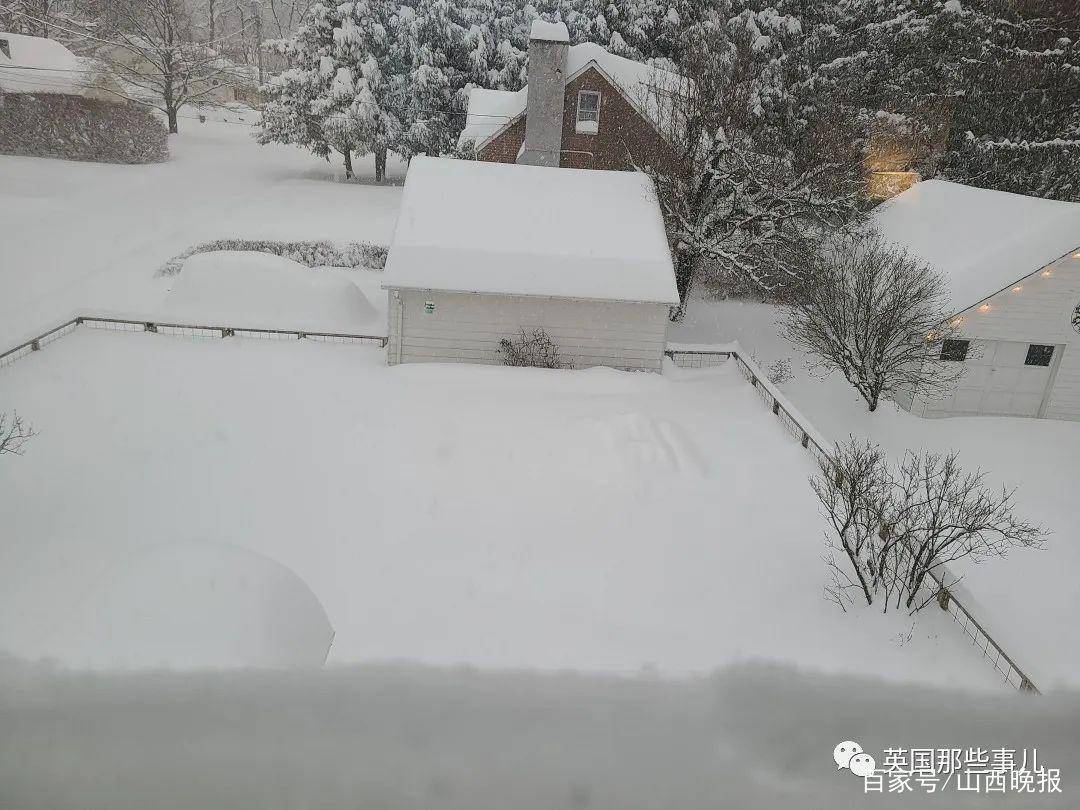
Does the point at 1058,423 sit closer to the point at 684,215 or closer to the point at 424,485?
the point at 684,215

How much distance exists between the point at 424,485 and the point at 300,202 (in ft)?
82.3

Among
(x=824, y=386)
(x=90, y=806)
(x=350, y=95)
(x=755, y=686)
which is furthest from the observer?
(x=350, y=95)

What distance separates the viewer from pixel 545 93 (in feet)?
77.4

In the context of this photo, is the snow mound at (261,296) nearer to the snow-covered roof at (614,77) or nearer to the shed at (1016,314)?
the snow-covered roof at (614,77)

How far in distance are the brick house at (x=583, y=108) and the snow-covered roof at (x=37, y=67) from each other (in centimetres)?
1748

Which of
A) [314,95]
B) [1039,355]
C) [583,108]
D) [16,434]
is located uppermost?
[583,108]

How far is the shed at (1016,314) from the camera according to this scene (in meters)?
16.1

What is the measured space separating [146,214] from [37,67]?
924 centimetres

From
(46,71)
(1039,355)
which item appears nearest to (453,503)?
(1039,355)

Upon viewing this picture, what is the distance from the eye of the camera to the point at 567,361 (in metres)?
15.6

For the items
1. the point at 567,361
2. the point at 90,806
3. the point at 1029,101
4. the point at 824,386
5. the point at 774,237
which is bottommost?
the point at 824,386

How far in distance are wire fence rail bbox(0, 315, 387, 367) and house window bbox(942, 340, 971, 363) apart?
12.6 m

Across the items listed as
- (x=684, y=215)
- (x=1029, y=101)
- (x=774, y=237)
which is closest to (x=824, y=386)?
(x=774, y=237)

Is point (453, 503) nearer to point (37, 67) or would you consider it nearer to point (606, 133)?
point (606, 133)
